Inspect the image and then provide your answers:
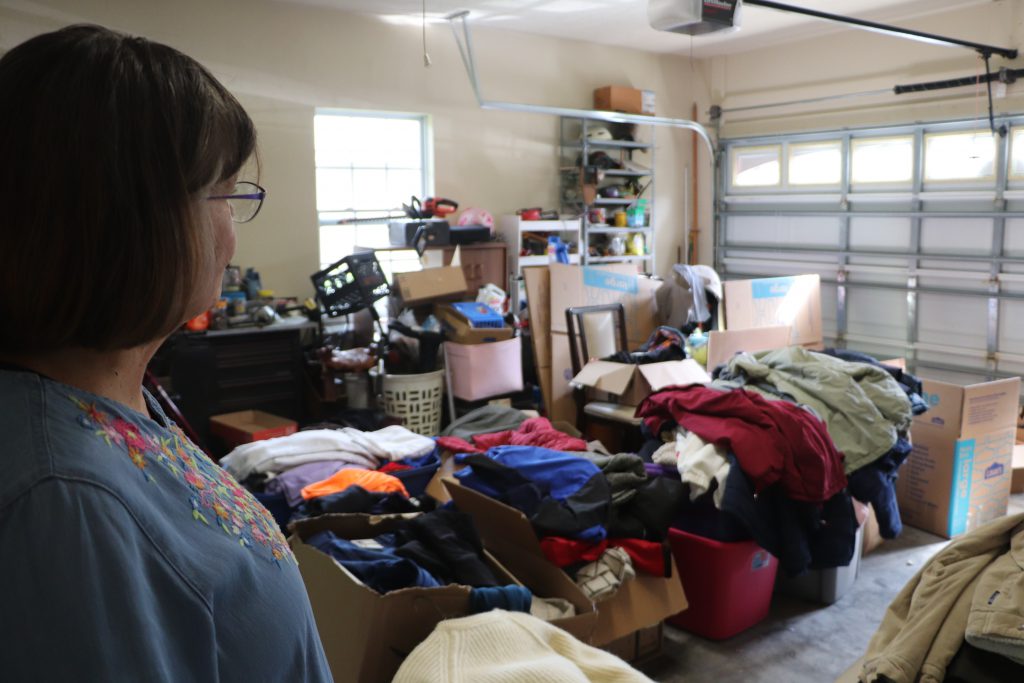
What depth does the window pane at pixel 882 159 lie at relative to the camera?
6496 mm

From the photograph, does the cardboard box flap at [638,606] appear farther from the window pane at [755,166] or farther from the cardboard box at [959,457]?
the window pane at [755,166]

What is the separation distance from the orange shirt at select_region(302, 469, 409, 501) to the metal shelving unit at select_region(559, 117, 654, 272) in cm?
438

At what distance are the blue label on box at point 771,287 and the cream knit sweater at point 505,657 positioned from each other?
481 cm

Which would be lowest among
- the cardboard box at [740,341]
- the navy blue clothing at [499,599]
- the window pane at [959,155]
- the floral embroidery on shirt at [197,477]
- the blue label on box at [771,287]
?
the navy blue clothing at [499,599]

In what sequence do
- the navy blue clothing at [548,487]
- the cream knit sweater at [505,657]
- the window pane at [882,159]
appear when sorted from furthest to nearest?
the window pane at [882,159]
the navy blue clothing at [548,487]
the cream knit sweater at [505,657]

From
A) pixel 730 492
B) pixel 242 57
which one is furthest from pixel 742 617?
pixel 242 57

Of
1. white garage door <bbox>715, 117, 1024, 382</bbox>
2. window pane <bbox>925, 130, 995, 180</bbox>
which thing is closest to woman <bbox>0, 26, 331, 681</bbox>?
white garage door <bbox>715, 117, 1024, 382</bbox>

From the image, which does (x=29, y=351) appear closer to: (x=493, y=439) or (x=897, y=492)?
(x=493, y=439)

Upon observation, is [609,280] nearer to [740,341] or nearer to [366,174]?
[740,341]

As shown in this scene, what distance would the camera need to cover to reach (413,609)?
208 centimetres

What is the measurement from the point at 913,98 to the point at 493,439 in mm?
4883

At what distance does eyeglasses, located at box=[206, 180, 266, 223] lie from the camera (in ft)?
2.51

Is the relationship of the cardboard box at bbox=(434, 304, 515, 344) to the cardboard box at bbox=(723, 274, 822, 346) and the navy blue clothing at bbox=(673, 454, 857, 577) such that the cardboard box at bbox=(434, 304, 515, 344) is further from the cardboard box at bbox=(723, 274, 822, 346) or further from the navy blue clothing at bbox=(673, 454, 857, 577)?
the navy blue clothing at bbox=(673, 454, 857, 577)

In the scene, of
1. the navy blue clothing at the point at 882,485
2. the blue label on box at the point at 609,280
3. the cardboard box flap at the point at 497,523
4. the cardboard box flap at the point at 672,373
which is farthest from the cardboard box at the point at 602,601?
the blue label on box at the point at 609,280
